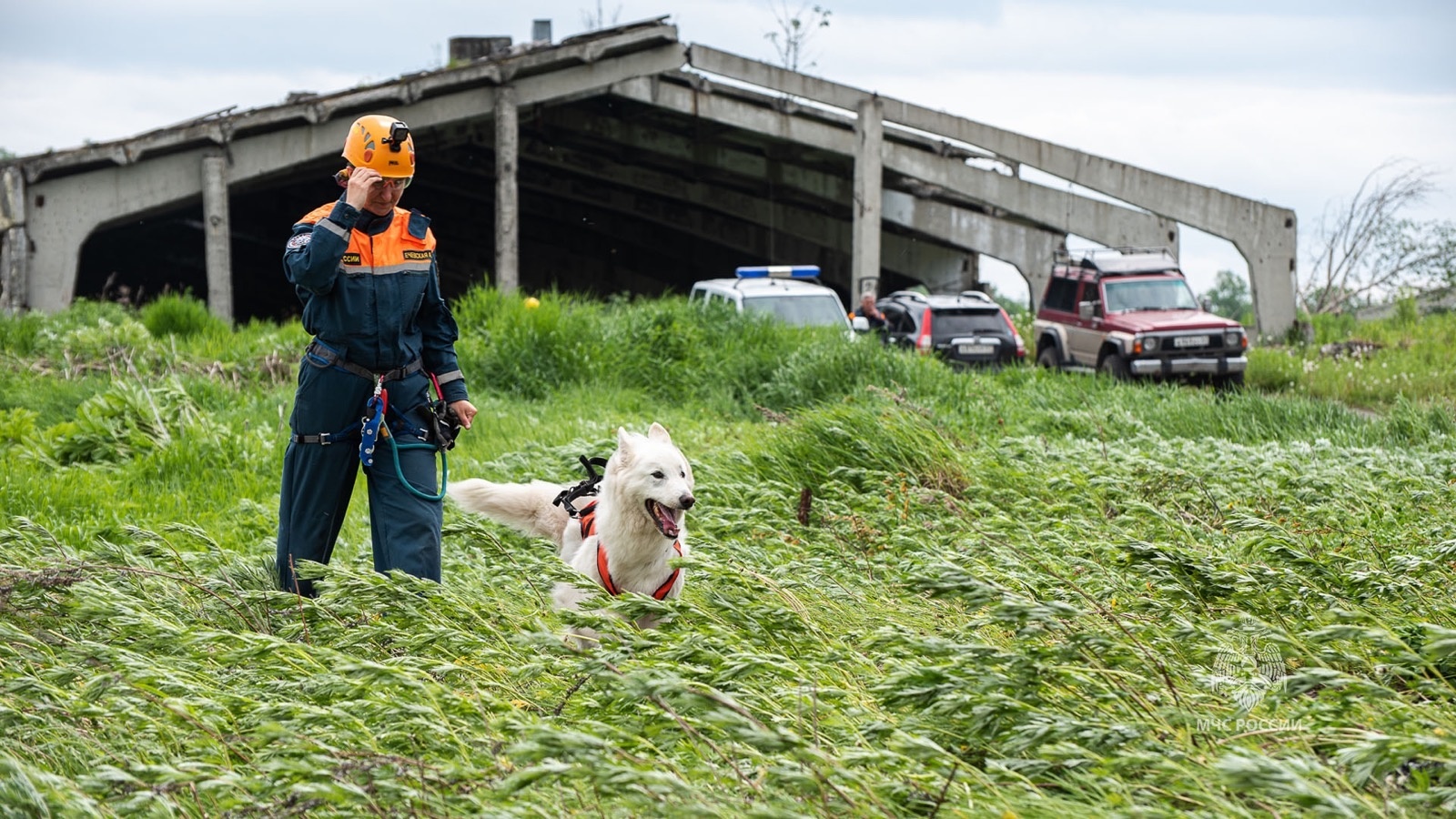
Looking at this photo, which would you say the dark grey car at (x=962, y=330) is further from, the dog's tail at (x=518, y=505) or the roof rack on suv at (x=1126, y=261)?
the dog's tail at (x=518, y=505)

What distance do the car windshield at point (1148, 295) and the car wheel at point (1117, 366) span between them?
98cm

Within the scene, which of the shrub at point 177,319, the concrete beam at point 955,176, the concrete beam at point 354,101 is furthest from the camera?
the concrete beam at point 955,176

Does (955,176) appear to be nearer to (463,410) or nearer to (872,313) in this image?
(872,313)

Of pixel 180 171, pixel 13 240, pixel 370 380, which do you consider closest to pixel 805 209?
pixel 180 171

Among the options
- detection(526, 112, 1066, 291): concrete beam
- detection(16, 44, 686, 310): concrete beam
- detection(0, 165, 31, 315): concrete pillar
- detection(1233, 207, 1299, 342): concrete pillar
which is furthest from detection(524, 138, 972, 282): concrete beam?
detection(0, 165, 31, 315): concrete pillar

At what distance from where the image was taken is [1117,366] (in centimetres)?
2028

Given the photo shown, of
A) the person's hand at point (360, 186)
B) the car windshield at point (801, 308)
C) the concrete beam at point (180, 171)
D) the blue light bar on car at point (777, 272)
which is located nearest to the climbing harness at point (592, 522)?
the person's hand at point (360, 186)

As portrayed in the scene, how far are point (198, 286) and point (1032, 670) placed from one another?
3531cm

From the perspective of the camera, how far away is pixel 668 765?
3.19 meters

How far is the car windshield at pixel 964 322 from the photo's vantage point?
21578 millimetres

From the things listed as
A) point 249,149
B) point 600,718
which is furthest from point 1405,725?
point 249,149

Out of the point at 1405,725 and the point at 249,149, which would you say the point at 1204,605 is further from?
the point at 249,149

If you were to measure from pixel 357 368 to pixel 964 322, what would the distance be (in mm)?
17071

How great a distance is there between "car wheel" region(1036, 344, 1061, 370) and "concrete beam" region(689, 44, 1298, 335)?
3.30 m
